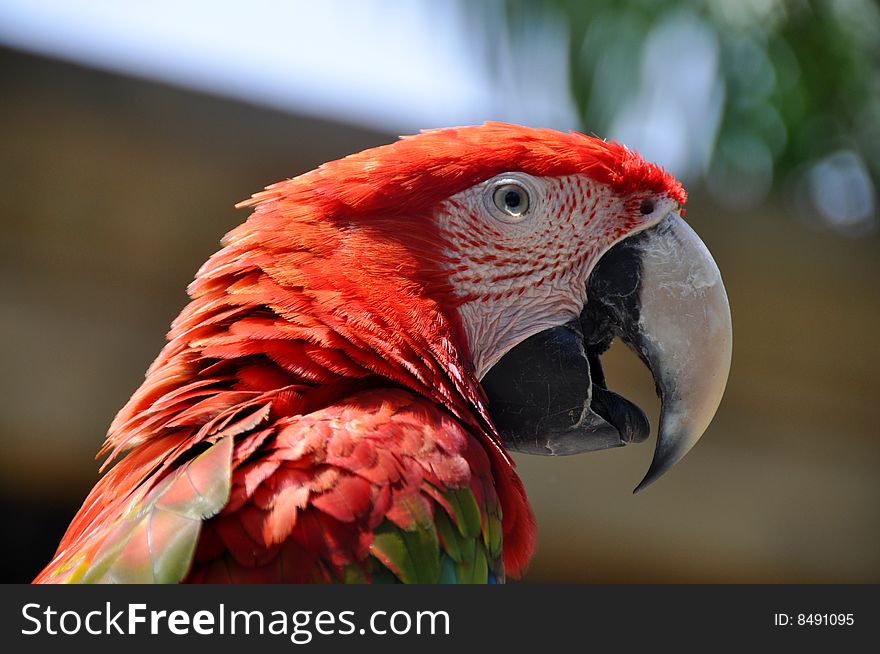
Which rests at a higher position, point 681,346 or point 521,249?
point 521,249

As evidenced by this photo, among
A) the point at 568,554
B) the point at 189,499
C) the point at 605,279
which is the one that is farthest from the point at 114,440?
the point at 568,554

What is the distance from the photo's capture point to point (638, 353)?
1479 millimetres

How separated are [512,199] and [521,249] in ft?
0.27

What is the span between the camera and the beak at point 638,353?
1.45 meters

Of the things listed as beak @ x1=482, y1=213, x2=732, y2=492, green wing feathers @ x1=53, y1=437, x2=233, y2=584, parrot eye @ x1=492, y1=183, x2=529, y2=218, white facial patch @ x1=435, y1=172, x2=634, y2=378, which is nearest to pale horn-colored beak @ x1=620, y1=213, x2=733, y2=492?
beak @ x1=482, y1=213, x2=732, y2=492

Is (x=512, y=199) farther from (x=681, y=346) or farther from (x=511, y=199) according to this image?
(x=681, y=346)

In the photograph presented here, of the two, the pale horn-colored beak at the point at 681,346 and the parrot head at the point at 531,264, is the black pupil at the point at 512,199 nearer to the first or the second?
the parrot head at the point at 531,264

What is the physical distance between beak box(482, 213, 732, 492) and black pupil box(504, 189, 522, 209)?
0.54 ft

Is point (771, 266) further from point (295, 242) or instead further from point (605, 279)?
point (295, 242)

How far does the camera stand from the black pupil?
147 cm

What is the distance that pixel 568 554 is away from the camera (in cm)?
368

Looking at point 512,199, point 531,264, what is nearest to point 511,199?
point 512,199

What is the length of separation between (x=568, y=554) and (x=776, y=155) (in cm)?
170

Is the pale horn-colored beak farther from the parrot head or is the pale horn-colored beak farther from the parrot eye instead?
the parrot eye
